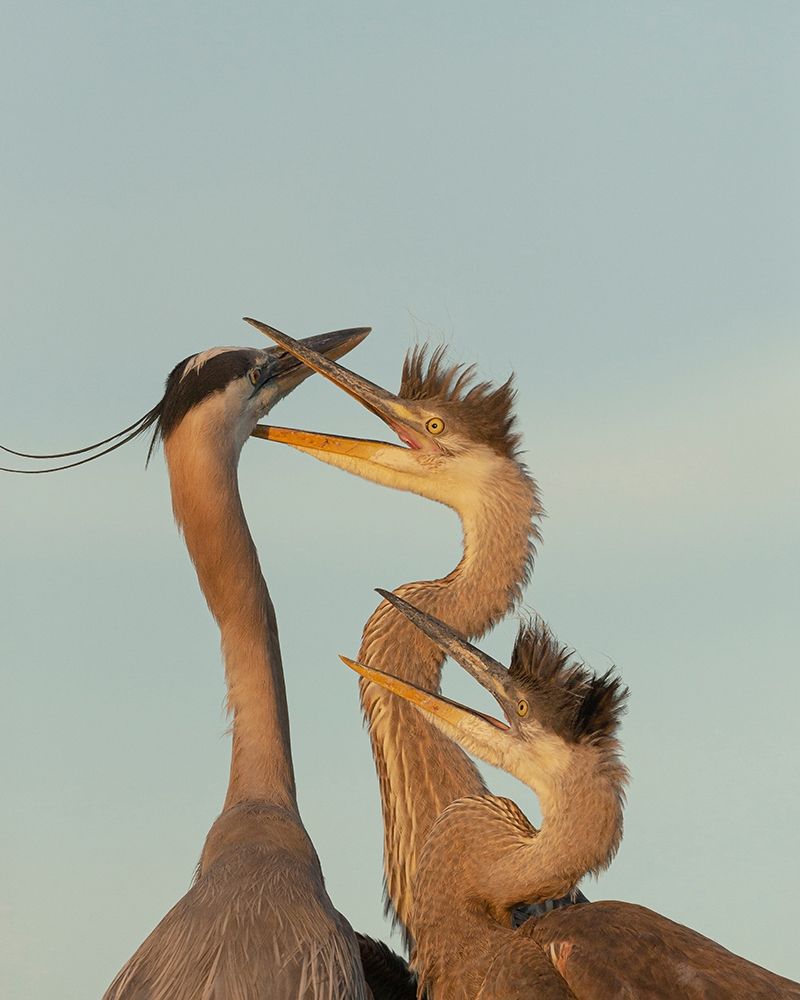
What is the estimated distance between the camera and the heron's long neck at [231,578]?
5.27 m

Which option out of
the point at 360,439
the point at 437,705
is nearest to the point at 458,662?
the point at 437,705

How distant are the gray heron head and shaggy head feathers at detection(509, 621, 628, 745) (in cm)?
114

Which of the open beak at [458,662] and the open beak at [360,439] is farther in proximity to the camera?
the open beak at [360,439]

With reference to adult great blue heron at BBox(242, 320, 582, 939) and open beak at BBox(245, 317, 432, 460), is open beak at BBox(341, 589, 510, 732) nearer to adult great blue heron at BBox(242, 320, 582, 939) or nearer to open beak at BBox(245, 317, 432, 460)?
adult great blue heron at BBox(242, 320, 582, 939)

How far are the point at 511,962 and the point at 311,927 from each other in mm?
539

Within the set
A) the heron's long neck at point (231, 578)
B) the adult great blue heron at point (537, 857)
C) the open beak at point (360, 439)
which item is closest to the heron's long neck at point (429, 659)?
the adult great blue heron at point (537, 857)

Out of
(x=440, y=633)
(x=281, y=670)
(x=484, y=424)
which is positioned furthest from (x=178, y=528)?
(x=484, y=424)

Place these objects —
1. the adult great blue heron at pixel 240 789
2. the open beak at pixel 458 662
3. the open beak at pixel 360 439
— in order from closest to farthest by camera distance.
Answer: the adult great blue heron at pixel 240 789
the open beak at pixel 458 662
the open beak at pixel 360 439

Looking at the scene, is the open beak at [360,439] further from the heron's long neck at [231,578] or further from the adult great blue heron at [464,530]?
the heron's long neck at [231,578]

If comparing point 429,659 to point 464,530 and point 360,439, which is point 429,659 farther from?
point 360,439

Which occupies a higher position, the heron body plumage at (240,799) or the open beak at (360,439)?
the open beak at (360,439)

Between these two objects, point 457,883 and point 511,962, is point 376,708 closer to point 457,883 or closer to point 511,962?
point 457,883

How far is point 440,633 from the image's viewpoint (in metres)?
5.61

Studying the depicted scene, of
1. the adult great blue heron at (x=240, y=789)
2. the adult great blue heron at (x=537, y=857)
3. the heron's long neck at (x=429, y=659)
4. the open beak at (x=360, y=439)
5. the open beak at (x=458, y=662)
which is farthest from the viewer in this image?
the open beak at (x=360, y=439)
